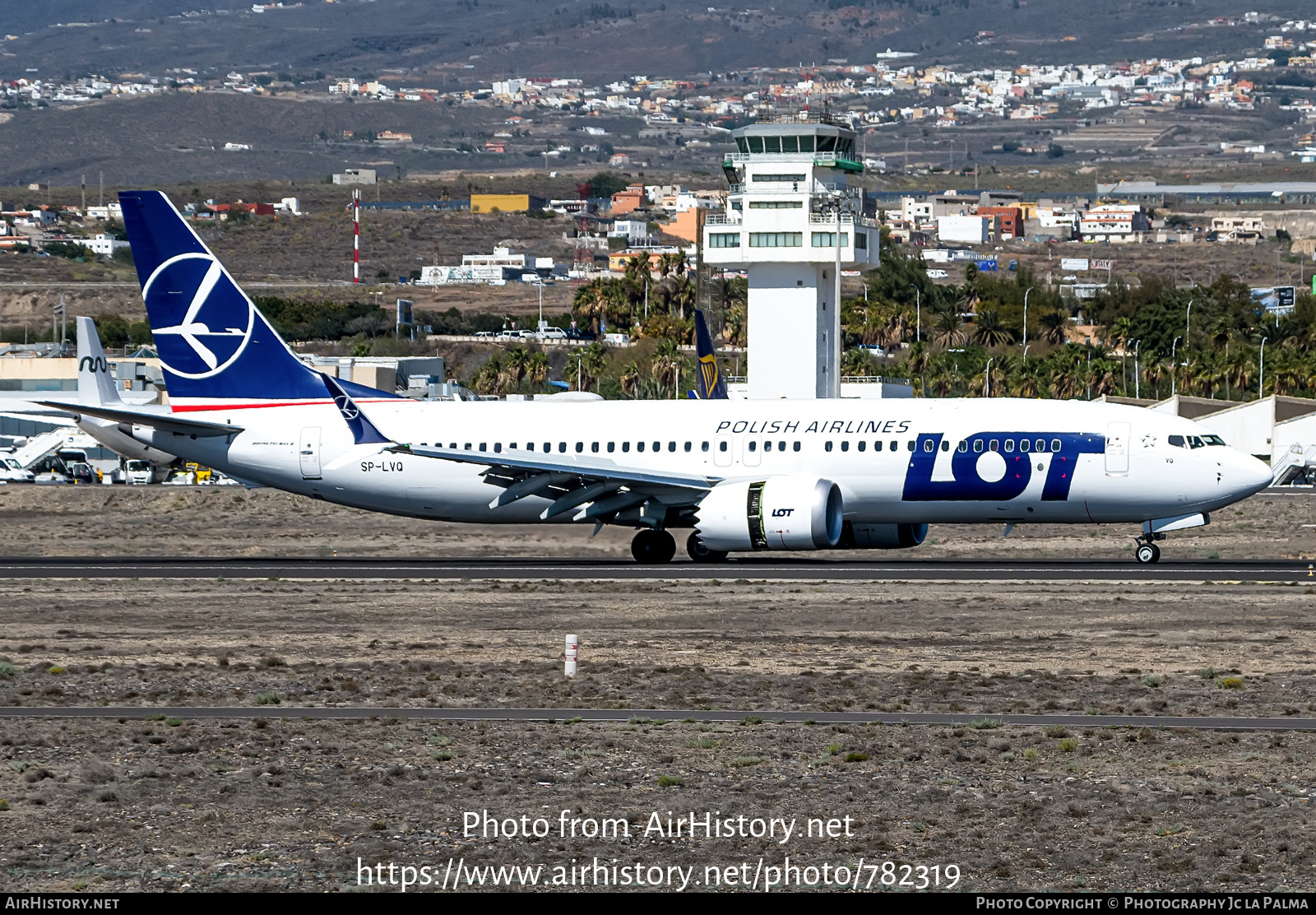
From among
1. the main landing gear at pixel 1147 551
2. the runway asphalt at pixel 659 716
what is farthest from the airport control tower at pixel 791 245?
the runway asphalt at pixel 659 716

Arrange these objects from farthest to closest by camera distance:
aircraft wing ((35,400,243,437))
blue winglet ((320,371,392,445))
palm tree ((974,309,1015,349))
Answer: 1. palm tree ((974,309,1015,349))
2. blue winglet ((320,371,392,445))
3. aircraft wing ((35,400,243,437))

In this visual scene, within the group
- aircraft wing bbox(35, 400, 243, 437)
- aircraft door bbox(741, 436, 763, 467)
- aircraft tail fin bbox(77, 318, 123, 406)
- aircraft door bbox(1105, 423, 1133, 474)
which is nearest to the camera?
aircraft door bbox(1105, 423, 1133, 474)

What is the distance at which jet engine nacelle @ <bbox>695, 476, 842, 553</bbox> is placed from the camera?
135ft

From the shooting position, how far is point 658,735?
2072cm

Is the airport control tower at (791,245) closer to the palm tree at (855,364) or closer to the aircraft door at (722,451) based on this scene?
the palm tree at (855,364)

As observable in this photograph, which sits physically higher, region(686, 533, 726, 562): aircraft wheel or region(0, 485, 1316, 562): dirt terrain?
region(686, 533, 726, 562): aircraft wheel

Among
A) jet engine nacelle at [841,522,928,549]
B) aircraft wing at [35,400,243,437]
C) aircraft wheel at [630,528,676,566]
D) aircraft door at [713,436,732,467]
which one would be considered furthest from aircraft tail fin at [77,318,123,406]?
jet engine nacelle at [841,522,928,549]

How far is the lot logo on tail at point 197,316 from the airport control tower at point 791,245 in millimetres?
47272

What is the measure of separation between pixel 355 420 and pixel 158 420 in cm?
517

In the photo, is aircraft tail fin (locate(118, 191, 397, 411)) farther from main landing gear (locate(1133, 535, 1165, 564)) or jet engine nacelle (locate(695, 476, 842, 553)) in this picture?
main landing gear (locate(1133, 535, 1165, 564))

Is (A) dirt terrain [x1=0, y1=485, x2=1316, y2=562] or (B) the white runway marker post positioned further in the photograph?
(A) dirt terrain [x1=0, y1=485, x2=1316, y2=562]

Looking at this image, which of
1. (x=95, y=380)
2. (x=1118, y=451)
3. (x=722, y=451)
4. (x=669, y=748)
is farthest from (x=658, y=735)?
(x=95, y=380)

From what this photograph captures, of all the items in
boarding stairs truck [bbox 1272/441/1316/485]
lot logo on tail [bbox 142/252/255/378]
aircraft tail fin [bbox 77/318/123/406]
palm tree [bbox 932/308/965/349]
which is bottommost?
boarding stairs truck [bbox 1272/441/1316/485]

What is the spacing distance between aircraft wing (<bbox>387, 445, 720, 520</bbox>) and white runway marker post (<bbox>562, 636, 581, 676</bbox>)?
17676 mm
